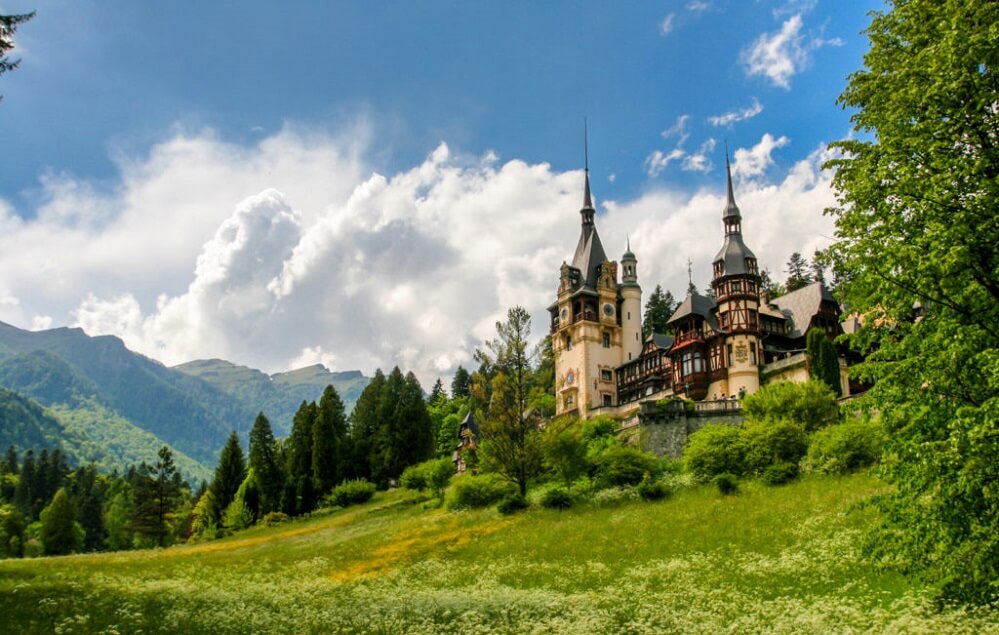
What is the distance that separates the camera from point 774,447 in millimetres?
43562

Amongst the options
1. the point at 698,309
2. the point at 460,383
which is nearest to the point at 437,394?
the point at 460,383

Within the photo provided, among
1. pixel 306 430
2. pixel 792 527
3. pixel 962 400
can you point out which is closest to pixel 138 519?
pixel 306 430

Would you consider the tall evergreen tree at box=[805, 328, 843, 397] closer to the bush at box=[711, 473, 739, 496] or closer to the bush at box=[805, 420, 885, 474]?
the bush at box=[805, 420, 885, 474]

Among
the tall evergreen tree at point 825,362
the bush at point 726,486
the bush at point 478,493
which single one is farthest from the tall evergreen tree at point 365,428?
the bush at point 726,486

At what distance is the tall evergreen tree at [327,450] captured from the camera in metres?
76.1

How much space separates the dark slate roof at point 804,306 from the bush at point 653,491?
30.7 metres

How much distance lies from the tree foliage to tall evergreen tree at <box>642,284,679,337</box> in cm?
8676

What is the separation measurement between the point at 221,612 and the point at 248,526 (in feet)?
183

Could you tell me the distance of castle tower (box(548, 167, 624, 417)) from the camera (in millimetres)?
79375

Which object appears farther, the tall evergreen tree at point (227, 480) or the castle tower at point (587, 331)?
the tall evergreen tree at point (227, 480)

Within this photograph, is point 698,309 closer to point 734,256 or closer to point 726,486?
point 734,256

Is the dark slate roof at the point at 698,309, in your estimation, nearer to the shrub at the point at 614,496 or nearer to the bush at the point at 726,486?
the shrub at the point at 614,496

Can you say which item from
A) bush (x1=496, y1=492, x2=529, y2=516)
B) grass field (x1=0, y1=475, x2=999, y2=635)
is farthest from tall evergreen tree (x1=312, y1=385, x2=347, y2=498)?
bush (x1=496, y1=492, x2=529, y2=516)

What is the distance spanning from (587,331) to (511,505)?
37.5m
